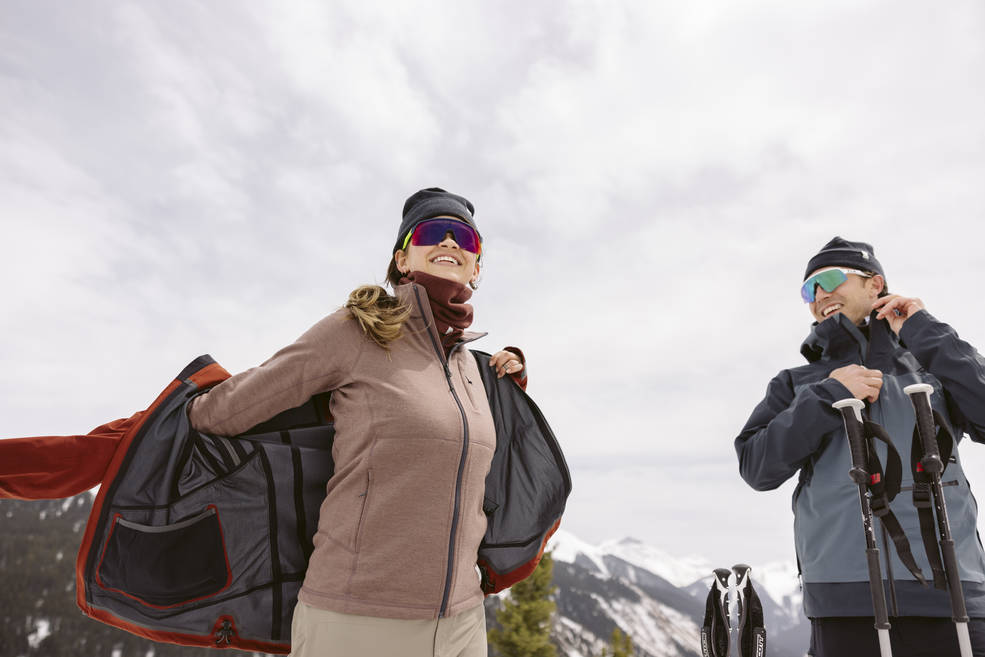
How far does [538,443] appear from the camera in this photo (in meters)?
3.45

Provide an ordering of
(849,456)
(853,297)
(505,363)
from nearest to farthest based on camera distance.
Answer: (849,456) < (505,363) < (853,297)

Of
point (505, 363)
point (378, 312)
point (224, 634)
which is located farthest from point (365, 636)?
point (505, 363)

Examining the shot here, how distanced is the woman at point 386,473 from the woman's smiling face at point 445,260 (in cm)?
25

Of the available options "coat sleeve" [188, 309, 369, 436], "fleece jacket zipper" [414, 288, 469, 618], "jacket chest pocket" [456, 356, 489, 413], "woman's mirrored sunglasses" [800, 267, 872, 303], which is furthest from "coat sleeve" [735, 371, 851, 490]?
"coat sleeve" [188, 309, 369, 436]

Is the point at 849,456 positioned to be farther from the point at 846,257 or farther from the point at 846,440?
the point at 846,257

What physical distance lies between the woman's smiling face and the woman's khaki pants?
1.58m

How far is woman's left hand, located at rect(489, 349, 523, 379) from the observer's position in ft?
11.2

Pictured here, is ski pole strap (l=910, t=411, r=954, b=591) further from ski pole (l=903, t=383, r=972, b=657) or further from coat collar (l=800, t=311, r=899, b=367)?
coat collar (l=800, t=311, r=899, b=367)

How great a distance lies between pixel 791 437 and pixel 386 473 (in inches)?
83.0

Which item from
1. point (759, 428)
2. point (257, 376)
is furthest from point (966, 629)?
point (257, 376)

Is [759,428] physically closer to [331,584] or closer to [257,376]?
[331,584]

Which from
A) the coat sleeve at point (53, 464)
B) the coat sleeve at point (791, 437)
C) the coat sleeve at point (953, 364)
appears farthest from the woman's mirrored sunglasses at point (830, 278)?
the coat sleeve at point (53, 464)

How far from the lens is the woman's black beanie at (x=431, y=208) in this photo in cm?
324

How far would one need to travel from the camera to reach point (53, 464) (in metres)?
2.36
